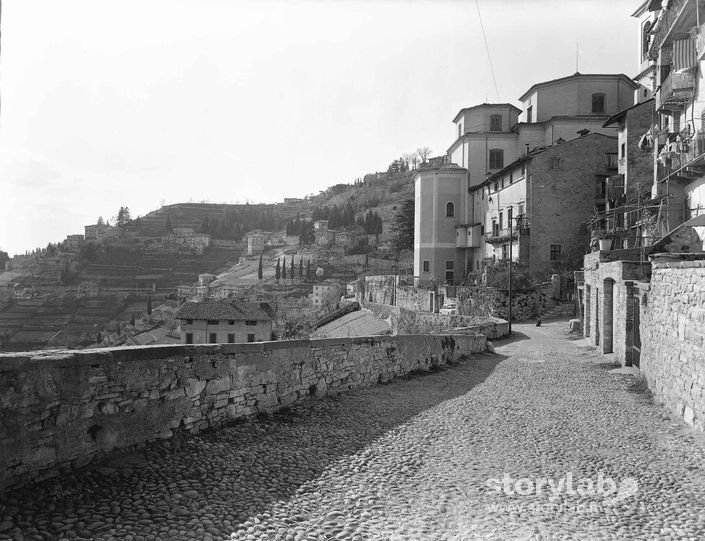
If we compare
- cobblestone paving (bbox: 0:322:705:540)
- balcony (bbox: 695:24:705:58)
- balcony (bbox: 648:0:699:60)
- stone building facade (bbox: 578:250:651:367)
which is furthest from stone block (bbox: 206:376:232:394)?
balcony (bbox: 648:0:699:60)

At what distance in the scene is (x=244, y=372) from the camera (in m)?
6.93

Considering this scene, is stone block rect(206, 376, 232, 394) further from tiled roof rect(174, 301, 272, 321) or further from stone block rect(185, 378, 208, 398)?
tiled roof rect(174, 301, 272, 321)

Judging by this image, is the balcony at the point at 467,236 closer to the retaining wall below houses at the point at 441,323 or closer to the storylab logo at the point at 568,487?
the retaining wall below houses at the point at 441,323

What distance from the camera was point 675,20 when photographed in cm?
2159

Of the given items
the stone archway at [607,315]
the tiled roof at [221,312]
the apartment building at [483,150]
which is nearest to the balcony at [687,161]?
the stone archway at [607,315]

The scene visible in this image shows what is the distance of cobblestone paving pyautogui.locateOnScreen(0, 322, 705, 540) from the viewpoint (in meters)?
4.14

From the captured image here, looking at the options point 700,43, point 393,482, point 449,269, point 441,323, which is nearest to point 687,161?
point 700,43

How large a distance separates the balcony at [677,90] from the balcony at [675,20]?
1874mm

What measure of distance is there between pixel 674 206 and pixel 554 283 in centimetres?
1023

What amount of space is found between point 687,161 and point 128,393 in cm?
2217

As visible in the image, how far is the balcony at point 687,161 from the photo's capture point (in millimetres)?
19531

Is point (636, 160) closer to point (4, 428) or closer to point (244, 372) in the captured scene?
point (244, 372)

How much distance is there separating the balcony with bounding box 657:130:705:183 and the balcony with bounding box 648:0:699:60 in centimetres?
497

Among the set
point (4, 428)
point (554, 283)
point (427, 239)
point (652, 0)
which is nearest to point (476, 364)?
point (4, 428)
